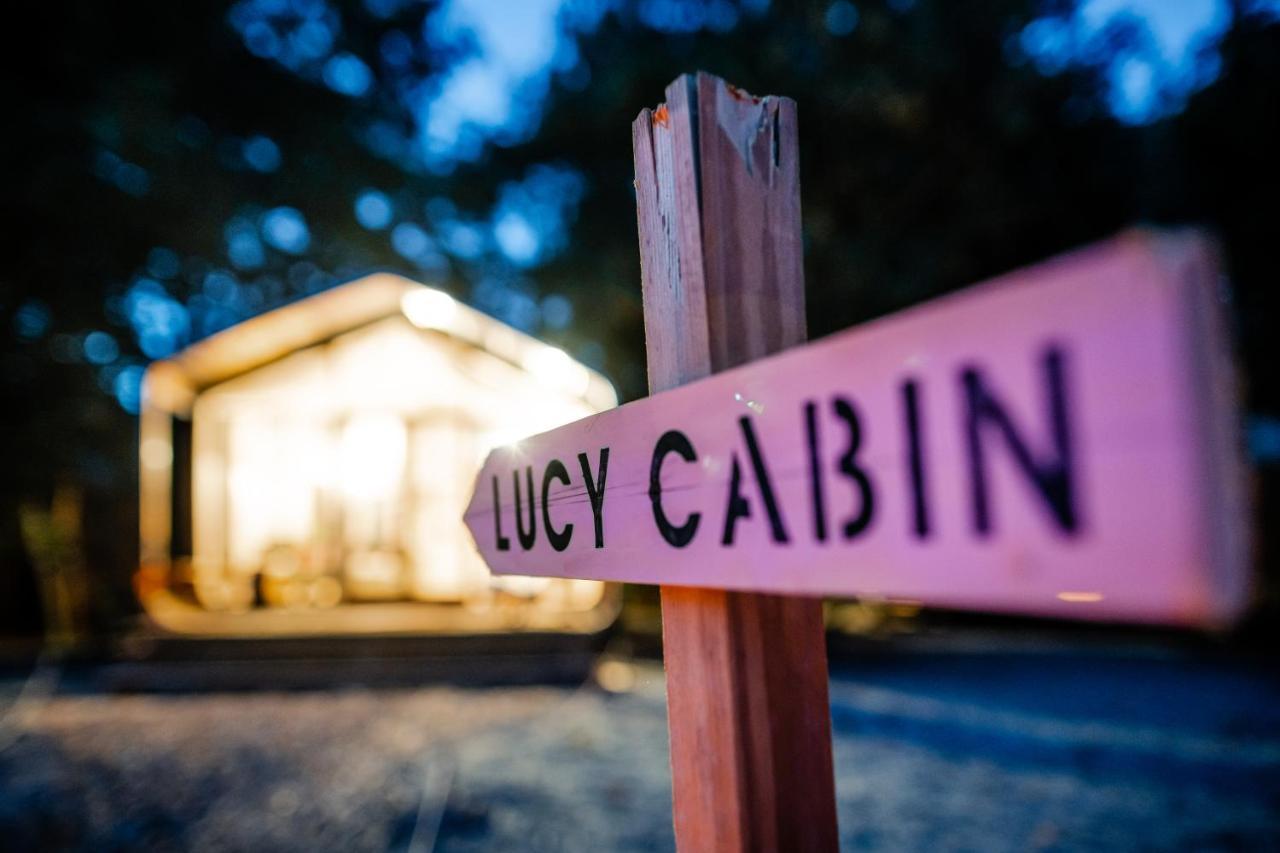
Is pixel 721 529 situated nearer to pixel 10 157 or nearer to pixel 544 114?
pixel 10 157

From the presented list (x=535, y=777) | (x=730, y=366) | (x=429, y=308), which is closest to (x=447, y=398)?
(x=429, y=308)

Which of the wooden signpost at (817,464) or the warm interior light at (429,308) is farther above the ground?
the warm interior light at (429,308)

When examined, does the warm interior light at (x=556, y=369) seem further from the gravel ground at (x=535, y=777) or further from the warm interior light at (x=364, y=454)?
the gravel ground at (x=535, y=777)

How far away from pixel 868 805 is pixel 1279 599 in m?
Answer: 6.44

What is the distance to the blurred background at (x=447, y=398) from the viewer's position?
4258 mm

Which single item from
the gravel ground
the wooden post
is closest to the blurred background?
the gravel ground

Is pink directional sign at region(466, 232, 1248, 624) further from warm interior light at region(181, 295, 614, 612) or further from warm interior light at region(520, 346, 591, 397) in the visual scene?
warm interior light at region(181, 295, 614, 612)

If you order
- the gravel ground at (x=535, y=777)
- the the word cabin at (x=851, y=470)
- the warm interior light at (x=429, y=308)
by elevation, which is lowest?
the gravel ground at (x=535, y=777)

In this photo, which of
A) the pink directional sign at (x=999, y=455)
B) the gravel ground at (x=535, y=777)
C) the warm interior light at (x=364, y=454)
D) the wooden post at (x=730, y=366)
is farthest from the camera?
the warm interior light at (x=364, y=454)

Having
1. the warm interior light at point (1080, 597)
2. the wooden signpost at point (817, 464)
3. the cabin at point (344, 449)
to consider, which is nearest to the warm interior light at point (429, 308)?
the cabin at point (344, 449)

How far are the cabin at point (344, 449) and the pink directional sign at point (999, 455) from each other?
742 centimetres

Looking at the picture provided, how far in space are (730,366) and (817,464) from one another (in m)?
0.27

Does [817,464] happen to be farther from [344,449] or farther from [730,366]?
[344,449]

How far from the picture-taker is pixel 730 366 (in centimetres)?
94
